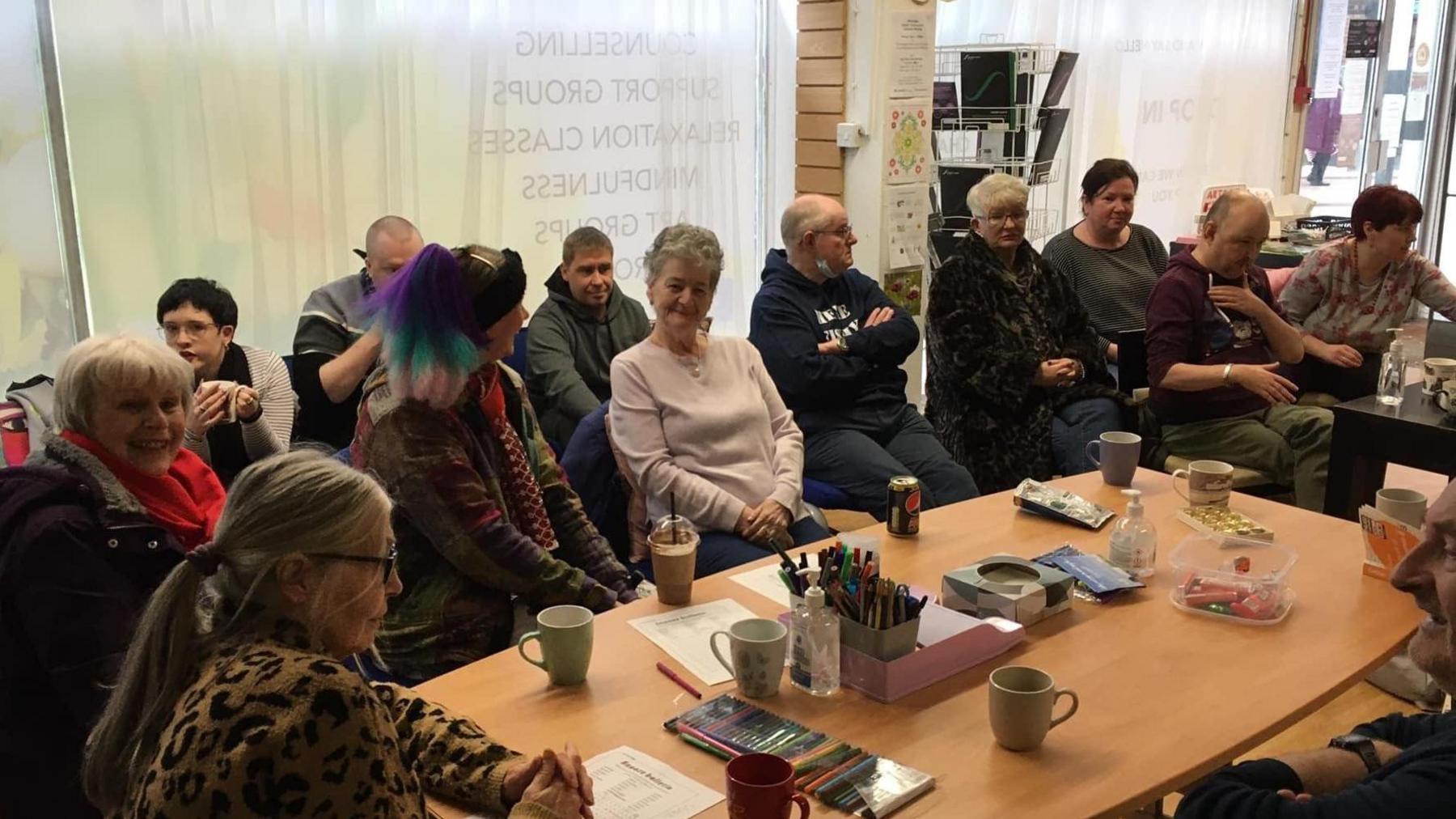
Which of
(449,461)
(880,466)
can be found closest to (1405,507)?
(880,466)

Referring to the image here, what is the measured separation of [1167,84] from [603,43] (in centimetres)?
350

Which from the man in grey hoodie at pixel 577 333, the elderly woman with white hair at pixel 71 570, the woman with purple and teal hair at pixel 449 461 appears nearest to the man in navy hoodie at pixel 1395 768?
the woman with purple and teal hair at pixel 449 461

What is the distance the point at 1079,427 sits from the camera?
147 inches

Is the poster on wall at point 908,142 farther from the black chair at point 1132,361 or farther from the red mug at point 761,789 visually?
the red mug at point 761,789

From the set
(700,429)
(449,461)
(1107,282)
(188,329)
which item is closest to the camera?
(449,461)

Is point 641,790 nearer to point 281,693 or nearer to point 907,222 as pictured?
point 281,693

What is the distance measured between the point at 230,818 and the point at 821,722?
0.76m

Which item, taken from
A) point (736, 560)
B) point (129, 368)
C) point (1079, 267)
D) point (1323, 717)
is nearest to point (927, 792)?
point (736, 560)

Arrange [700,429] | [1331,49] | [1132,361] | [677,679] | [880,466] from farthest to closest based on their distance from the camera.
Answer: [1331,49] < [1132,361] < [880,466] < [700,429] < [677,679]

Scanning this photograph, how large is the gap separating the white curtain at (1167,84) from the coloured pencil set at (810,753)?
4349mm

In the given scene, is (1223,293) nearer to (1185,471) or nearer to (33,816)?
(1185,471)

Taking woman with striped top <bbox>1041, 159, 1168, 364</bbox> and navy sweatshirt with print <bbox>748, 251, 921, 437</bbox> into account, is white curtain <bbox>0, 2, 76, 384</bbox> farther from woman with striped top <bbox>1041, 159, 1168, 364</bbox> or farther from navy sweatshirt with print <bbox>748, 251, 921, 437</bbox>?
woman with striped top <bbox>1041, 159, 1168, 364</bbox>

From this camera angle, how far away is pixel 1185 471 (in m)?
2.55

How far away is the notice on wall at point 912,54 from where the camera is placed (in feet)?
15.2
